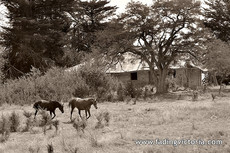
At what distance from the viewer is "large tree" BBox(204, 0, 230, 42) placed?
122 feet

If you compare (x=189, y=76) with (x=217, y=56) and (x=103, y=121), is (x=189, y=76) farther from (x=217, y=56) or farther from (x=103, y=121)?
(x=103, y=121)

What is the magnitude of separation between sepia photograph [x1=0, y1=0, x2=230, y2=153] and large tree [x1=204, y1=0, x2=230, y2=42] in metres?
0.12

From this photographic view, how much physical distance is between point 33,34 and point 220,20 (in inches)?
863

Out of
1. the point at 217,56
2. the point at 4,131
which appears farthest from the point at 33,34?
the point at 4,131

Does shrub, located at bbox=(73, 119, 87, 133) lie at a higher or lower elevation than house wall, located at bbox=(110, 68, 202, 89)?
lower

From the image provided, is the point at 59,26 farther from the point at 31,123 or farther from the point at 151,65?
the point at 31,123

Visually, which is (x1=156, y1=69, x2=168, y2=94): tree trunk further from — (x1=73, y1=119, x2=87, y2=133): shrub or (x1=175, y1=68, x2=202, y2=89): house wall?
(x1=73, y1=119, x2=87, y2=133): shrub

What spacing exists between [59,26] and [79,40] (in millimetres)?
7240

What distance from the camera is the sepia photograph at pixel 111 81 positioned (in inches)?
348

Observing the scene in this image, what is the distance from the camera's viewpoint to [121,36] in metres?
26.2

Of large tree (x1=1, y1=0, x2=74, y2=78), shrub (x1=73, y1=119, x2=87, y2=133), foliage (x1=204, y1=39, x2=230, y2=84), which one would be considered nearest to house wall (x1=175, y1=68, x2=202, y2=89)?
foliage (x1=204, y1=39, x2=230, y2=84)

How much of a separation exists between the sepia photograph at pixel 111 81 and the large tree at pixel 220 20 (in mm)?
119

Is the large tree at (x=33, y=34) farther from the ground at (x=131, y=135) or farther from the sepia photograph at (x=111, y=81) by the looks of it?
the ground at (x=131, y=135)

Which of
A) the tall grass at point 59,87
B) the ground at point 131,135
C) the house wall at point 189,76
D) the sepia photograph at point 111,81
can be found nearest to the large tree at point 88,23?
the sepia photograph at point 111,81
